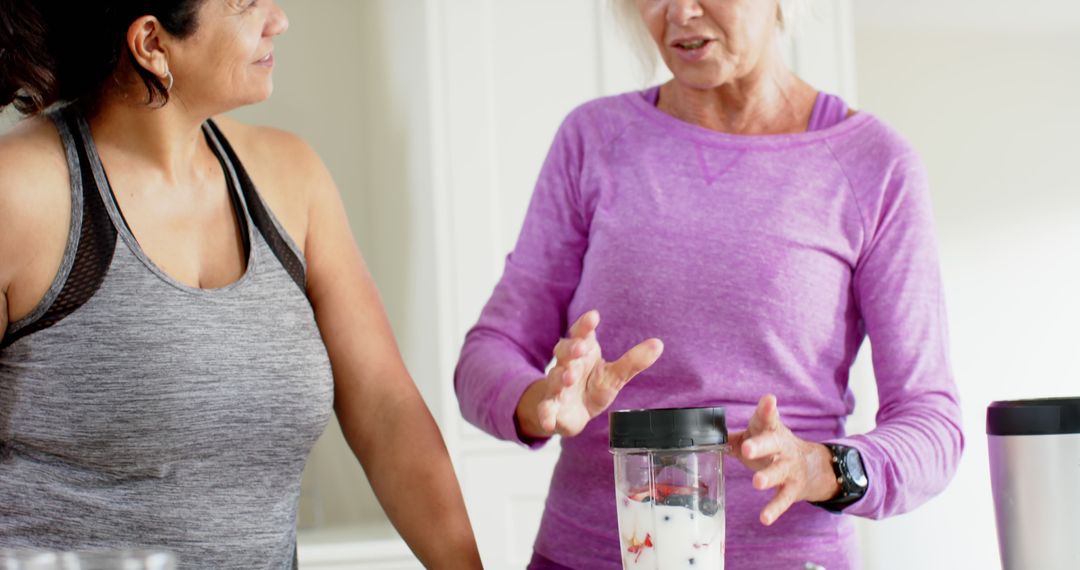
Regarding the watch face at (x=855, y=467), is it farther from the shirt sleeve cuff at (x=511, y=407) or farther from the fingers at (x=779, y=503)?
the shirt sleeve cuff at (x=511, y=407)

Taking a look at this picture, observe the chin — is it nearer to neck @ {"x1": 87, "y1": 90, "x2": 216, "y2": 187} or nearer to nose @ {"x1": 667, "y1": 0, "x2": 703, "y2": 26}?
nose @ {"x1": 667, "y1": 0, "x2": 703, "y2": 26}

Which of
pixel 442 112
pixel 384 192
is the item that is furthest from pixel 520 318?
pixel 384 192

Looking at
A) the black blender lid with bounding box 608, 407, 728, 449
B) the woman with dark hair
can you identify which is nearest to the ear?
the woman with dark hair

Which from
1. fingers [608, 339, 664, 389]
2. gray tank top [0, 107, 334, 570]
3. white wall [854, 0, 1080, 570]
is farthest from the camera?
white wall [854, 0, 1080, 570]

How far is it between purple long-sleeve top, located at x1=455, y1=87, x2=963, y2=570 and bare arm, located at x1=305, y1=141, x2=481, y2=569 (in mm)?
75

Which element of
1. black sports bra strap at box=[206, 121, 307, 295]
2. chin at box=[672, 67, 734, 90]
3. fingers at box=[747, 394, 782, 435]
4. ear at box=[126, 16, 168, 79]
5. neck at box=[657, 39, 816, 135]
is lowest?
fingers at box=[747, 394, 782, 435]

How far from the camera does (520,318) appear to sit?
1.40 m

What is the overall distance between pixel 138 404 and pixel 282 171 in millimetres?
321

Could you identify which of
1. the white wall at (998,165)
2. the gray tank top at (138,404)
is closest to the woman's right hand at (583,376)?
the gray tank top at (138,404)

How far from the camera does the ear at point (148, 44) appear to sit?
4.01 feet

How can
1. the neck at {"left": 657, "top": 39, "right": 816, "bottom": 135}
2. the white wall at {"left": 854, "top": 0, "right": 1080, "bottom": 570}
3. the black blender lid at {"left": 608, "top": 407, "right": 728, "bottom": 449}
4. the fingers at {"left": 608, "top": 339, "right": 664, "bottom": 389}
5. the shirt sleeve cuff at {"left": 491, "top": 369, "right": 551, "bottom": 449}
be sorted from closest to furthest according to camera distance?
the black blender lid at {"left": 608, "top": 407, "right": 728, "bottom": 449} < the fingers at {"left": 608, "top": 339, "right": 664, "bottom": 389} < the shirt sleeve cuff at {"left": 491, "top": 369, "right": 551, "bottom": 449} < the neck at {"left": 657, "top": 39, "right": 816, "bottom": 135} < the white wall at {"left": 854, "top": 0, "right": 1080, "bottom": 570}

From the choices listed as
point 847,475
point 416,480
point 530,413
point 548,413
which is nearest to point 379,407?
point 416,480

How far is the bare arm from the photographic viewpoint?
1.30 meters

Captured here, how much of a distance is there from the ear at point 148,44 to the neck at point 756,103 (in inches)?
23.4
